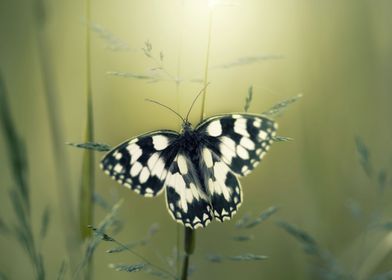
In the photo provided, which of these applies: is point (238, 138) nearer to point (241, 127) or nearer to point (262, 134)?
point (241, 127)

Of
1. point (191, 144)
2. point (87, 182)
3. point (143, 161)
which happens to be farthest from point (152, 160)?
point (87, 182)

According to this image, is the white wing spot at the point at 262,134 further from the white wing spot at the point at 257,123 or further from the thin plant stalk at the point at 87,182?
the thin plant stalk at the point at 87,182

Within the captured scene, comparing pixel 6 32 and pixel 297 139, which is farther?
pixel 6 32

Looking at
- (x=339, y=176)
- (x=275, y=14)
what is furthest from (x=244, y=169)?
(x=275, y=14)

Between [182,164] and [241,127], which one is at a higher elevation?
[241,127]

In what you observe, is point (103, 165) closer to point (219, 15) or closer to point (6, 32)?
point (219, 15)

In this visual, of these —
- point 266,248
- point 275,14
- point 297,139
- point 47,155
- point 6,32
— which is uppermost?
point 275,14
